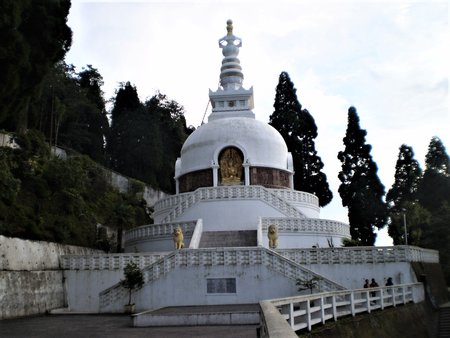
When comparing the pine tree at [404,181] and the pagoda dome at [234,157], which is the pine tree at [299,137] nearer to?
the pine tree at [404,181]

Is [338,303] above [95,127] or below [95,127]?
below

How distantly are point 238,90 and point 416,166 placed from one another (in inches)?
645

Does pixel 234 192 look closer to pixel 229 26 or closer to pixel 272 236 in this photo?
pixel 272 236

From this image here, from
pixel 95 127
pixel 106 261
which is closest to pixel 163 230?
pixel 106 261

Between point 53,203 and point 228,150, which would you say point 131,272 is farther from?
point 228,150

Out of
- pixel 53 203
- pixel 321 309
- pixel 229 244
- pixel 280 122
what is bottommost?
pixel 321 309

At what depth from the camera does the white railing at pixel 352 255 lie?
1980cm

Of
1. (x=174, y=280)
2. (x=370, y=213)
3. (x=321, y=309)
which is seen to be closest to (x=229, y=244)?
(x=174, y=280)

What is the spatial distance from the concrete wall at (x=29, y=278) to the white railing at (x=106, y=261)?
0.48m

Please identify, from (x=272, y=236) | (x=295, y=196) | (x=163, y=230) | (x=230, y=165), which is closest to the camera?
(x=272, y=236)

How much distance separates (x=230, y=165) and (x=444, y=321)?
15279 millimetres

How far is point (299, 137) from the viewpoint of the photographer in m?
45.4

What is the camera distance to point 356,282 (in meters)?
19.7

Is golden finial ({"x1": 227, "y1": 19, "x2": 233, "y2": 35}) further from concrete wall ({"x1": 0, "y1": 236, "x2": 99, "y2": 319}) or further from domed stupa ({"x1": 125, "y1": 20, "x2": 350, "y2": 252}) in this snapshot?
concrete wall ({"x1": 0, "y1": 236, "x2": 99, "y2": 319})
